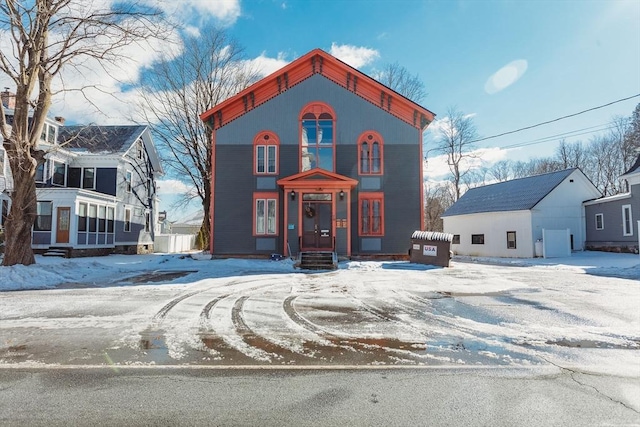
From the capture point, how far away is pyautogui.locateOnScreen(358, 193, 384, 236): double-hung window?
18547 mm

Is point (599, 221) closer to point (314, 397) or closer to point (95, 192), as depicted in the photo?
point (314, 397)

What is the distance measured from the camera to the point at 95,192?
22.7 metres

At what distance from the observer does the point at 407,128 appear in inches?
750

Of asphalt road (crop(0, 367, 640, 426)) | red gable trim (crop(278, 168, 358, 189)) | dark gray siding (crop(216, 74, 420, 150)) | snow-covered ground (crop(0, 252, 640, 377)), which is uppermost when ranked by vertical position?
dark gray siding (crop(216, 74, 420, 150))

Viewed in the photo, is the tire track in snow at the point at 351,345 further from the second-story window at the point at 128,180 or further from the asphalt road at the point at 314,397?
the second-story window at the point at 128,180

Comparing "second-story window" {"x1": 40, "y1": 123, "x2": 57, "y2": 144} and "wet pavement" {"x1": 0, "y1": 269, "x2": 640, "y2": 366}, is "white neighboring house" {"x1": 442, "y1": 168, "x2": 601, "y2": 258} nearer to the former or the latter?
"wet pavement" {"x1": 0, "y1": 269, "x2": 640, "y2": 366}

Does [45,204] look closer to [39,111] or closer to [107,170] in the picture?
[107,170]

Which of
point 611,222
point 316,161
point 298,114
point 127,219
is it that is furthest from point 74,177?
point 611,222

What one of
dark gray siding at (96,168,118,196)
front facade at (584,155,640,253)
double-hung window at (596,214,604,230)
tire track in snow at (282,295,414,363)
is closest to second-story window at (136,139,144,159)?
dark gray siding at (96,168,118,196)

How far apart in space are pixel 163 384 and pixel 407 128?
682 inches

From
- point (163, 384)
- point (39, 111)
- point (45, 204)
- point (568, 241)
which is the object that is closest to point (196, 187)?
point (45, 204)

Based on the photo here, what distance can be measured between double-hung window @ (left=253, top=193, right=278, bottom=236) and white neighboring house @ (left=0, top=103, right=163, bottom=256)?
8.84 metres

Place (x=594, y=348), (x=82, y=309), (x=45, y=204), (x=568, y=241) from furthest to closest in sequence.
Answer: (x=568, y=241) → (x=45, y=204) → (x=82, y=309) → (x=594, y=348)

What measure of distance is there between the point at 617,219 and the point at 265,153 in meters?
21.7
